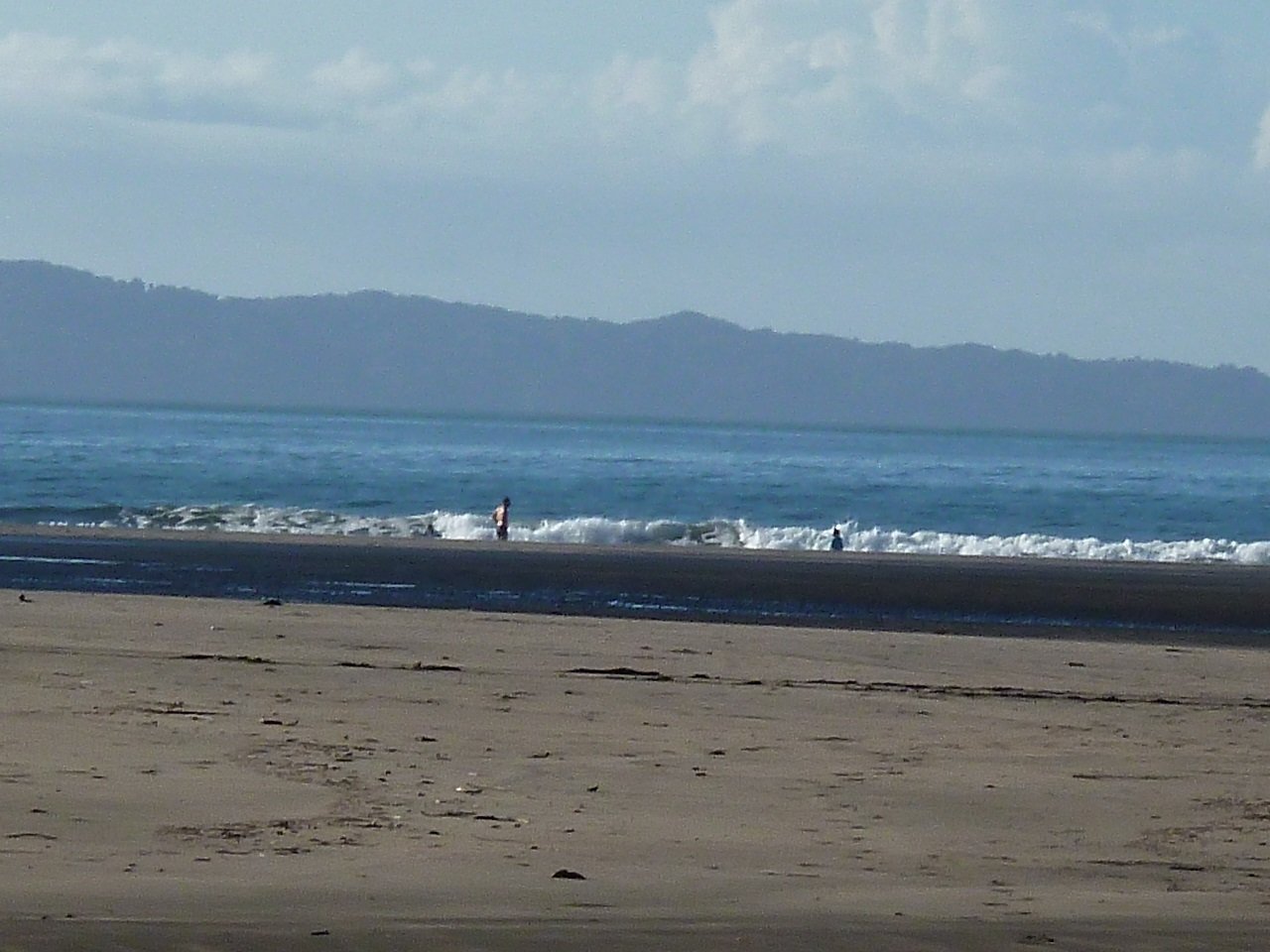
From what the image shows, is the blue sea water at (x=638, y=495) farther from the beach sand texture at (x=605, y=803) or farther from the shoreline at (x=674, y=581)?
the beach sand texture at (x=605, y=803)

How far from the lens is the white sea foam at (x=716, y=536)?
45.2m

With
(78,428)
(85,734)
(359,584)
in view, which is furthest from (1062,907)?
(78,428)

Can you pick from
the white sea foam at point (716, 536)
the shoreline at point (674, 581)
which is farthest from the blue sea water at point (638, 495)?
the shoreline at point (674, 581)

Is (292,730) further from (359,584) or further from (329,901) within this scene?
(359,584)

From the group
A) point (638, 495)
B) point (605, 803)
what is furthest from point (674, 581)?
point (638, 495)

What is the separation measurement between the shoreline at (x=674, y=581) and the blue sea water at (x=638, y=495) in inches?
292

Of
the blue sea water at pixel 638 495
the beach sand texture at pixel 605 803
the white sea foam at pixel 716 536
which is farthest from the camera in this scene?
the blue sea water at pixel 638 495

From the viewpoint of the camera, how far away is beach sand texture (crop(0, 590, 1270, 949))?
6.33 meters

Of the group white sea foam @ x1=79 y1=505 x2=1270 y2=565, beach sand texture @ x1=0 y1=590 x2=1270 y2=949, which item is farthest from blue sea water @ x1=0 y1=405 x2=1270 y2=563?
beach sand texture @ x1=0 y1=590 x2=1270 y2=949

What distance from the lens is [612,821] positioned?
809 cm

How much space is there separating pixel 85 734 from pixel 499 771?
2.21 metres

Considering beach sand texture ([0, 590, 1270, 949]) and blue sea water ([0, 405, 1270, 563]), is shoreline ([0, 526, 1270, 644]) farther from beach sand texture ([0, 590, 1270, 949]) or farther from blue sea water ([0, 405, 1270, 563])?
beach sand texture ([0, 590, 1270, 949])

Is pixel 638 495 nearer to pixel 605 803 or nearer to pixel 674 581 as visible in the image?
pixel 674 581

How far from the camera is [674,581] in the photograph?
28.4 meters
